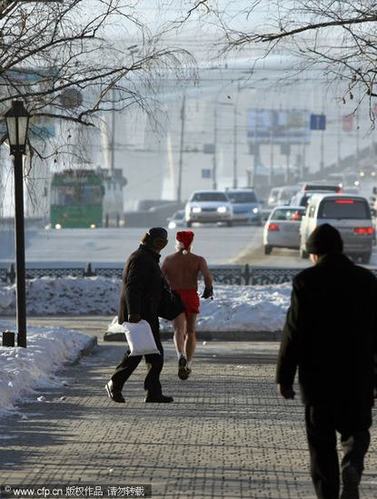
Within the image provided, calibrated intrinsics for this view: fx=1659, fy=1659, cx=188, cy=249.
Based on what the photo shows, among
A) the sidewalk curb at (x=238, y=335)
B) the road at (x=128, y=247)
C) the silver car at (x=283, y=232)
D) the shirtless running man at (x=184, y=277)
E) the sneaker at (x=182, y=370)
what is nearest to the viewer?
the sneaker at (x=182, y=370)

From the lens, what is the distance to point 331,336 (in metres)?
8.94

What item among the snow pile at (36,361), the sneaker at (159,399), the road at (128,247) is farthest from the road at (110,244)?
the sneaker at (159,399)

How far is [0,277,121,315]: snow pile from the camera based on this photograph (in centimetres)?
3322

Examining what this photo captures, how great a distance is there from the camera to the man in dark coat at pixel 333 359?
8.86 metres

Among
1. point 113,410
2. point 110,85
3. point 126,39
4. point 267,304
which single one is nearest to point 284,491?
point 113,410

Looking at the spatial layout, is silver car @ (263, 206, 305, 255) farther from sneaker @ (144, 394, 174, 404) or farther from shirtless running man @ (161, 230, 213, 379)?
sneaker @ (144, 394, 174, 404)

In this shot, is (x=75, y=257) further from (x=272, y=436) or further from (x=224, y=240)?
(x=272, y=436)

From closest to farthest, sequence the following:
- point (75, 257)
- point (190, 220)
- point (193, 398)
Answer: point (193, 398), point (75, 257), point (190, 220)

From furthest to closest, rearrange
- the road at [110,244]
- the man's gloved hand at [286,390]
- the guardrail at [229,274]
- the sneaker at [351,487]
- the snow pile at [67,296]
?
the road at [110,244] → the guardrail at [229,274] → the snow pile at [67,296] → the man's gloved hand at [286,390] → the sneaker at [351,487]

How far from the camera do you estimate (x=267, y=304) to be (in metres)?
28.5

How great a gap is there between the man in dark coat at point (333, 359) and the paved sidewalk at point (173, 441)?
1.23 meters

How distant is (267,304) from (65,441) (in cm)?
1582

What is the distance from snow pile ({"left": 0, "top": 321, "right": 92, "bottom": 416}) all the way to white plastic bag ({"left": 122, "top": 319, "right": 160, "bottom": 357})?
1262 mm

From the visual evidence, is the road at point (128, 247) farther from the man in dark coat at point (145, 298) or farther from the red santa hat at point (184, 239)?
the man in dark coat at point (145, 298)
